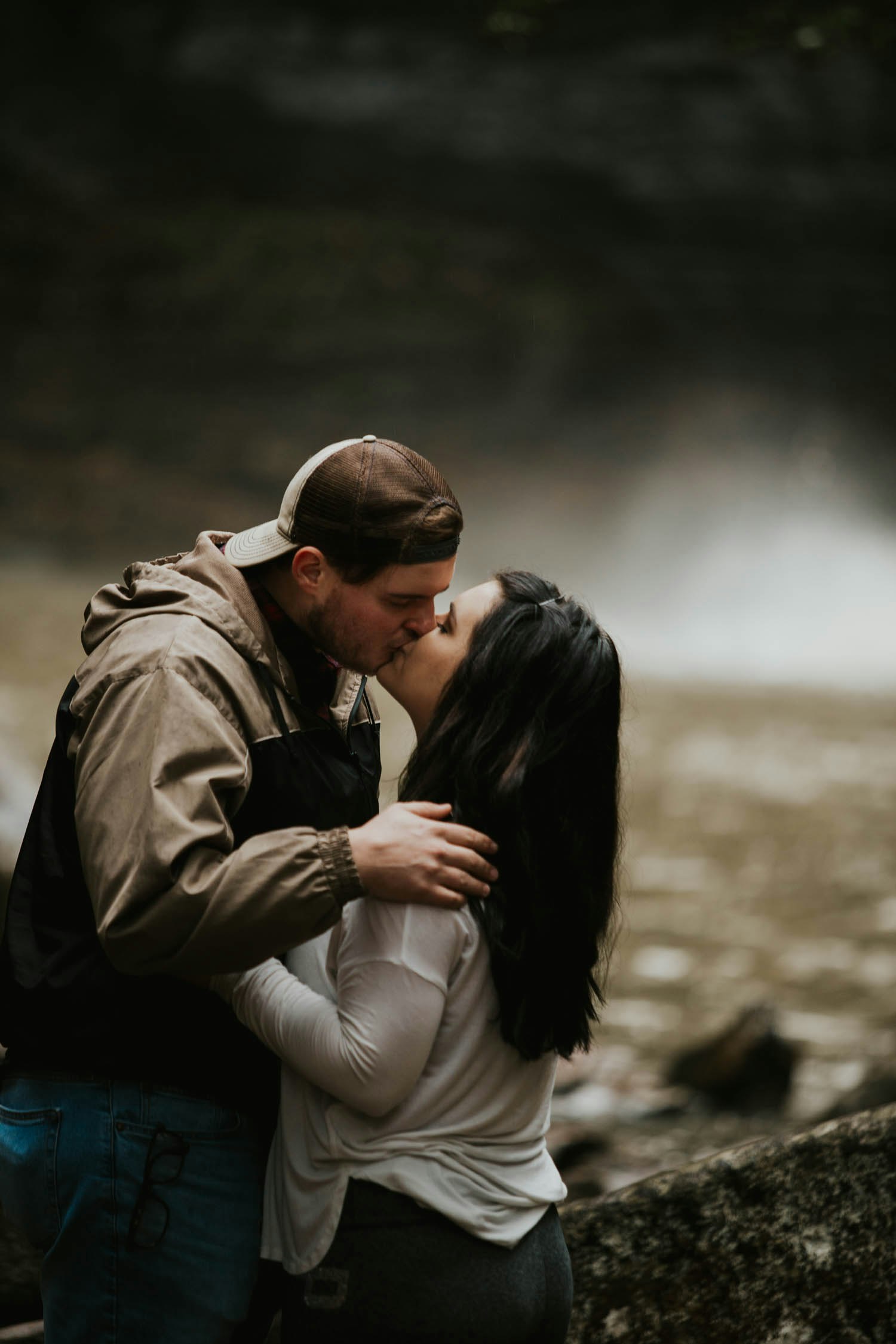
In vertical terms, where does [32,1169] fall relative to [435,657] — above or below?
below

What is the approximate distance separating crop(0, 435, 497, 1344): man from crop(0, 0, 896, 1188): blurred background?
316 inches

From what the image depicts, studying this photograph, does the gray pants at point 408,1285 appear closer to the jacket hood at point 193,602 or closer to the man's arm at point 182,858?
the man's arm at point 182,858

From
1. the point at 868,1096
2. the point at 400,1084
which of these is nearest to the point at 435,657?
the point at 400,1084

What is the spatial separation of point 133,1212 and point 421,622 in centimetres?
90

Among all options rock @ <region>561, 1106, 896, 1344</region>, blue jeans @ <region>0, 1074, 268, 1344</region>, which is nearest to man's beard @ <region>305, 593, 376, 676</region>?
blue jeans @ <region>0, 1074, 268, 1344</region>

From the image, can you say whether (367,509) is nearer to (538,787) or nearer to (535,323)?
(538,787)

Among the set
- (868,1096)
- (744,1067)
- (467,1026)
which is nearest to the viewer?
(467,1026)

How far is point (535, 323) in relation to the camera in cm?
1179

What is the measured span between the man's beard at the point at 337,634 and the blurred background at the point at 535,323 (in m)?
7.94

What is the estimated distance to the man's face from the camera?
6.46 ft

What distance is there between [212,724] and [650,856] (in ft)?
27.4

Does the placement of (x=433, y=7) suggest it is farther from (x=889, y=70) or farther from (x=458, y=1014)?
(x=458, y=1014)

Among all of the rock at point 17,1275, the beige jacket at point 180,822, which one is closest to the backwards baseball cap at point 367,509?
the beige jacket at point 180,822

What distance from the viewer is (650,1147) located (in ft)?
21.3
